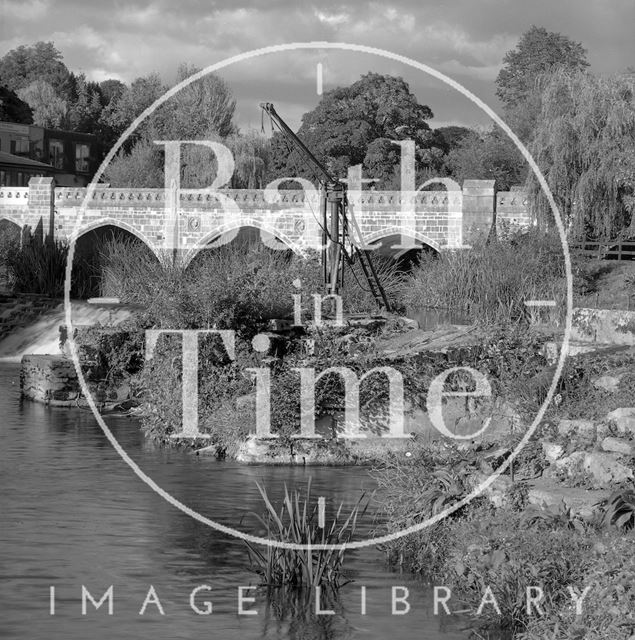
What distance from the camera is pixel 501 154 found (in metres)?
59.4

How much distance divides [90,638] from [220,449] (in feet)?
22.8

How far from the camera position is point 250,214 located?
154ft

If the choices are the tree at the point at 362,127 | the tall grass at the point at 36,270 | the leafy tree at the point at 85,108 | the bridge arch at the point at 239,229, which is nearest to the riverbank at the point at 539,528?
the tall grass at the point at 36,270

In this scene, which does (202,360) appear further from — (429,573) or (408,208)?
(408,208)

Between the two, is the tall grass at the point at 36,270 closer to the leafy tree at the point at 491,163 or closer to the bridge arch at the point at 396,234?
the bridge arch at the point at 396,234

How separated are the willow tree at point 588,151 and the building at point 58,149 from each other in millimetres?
43357

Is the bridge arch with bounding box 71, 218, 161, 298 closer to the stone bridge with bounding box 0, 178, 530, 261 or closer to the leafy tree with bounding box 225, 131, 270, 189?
the stone bridge with bounding box 0, 178, 530, 261

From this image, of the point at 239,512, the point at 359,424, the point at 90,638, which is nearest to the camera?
the point at 90,638

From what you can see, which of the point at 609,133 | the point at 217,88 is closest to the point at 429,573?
the point at 609,133

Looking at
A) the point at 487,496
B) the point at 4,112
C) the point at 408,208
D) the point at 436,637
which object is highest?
the point at 4,112

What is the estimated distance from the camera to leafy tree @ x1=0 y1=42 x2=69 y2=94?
310 ft

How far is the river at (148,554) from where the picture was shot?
9.46 meters

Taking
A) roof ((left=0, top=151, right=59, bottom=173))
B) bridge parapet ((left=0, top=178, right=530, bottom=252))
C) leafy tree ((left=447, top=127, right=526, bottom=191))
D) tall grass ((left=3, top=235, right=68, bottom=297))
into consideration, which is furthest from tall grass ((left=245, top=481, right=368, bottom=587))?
roof ((left=0, top=151, right=59, bottom=173))

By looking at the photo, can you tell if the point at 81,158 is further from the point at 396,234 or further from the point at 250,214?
the point at 396,234
